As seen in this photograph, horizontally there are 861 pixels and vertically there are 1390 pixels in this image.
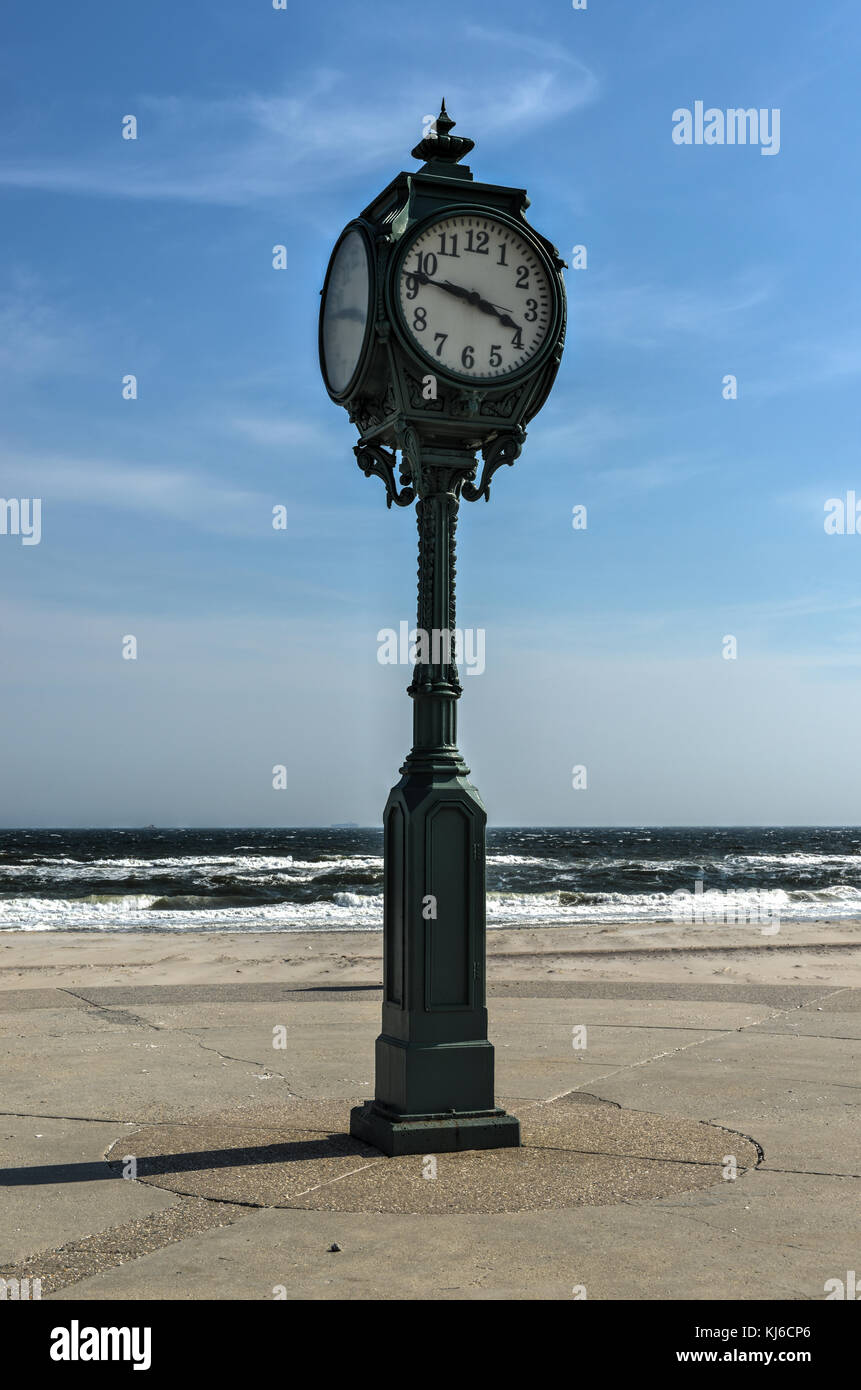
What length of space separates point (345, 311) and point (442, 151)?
0.90 m

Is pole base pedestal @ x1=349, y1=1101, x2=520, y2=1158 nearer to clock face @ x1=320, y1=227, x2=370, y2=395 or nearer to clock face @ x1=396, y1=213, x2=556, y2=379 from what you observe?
clock face @ x1=396, y1=213, x2=556, y2=379

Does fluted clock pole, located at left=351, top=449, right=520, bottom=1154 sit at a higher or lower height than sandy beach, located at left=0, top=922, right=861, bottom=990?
higher

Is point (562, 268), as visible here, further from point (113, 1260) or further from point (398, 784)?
point (113, 1260)

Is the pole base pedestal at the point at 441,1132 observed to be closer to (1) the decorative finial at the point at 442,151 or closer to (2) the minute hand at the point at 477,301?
(2) the minute hand at the point at 477,301

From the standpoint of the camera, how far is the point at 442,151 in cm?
613

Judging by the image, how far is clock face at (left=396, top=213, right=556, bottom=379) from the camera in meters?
5.89

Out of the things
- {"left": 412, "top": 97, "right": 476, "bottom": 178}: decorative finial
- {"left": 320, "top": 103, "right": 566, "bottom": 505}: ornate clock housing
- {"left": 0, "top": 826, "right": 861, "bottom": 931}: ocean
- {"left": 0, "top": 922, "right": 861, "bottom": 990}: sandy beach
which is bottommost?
{"left": 0, "top": 826, "right": 861, "bottom": 931}: ocean

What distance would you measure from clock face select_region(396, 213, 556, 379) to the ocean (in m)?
16.2

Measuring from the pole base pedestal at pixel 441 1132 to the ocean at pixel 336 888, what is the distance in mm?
15743

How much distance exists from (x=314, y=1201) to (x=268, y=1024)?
5.05 m

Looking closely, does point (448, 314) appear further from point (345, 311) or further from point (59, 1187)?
point (59, 1187)

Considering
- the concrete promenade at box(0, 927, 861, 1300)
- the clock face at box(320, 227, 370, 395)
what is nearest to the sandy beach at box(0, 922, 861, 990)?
the concrete promenade at box(0, 927, 861, 1300)
